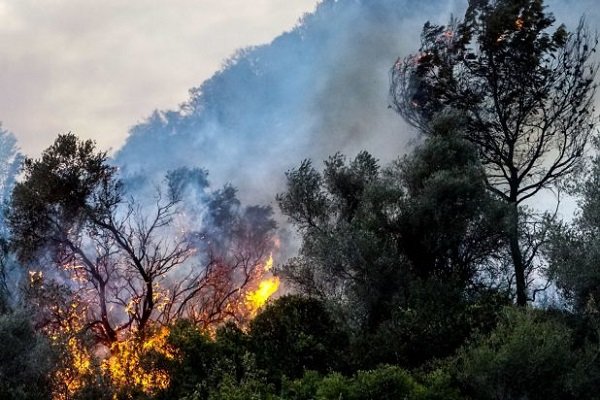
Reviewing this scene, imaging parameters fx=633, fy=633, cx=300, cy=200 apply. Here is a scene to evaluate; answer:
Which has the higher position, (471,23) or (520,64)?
(471,23)

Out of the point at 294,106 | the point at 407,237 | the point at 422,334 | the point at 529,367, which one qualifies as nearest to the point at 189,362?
the point at 422,334

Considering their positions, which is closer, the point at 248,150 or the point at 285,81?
the point at 248,150

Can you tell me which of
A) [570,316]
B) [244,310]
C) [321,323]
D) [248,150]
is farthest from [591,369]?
[248,150]

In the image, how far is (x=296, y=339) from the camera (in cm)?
2548

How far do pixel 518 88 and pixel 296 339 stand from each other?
65.8 feet

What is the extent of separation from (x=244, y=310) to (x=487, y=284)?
19.8 metres

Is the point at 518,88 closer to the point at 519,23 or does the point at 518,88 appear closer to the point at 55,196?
the point at 519,23

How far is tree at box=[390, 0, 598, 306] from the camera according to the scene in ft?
115

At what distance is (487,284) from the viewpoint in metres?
31.2

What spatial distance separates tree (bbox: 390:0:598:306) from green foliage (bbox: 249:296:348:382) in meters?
13.1

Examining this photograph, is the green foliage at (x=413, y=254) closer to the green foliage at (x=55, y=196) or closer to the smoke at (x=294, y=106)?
the green foliage at (x=55, y=196)

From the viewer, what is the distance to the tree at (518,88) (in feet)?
115

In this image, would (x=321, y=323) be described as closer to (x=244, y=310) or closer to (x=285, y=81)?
(x=244, y=310)

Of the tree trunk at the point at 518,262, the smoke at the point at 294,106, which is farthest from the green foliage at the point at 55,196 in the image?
the smoke at the point at 294,106
